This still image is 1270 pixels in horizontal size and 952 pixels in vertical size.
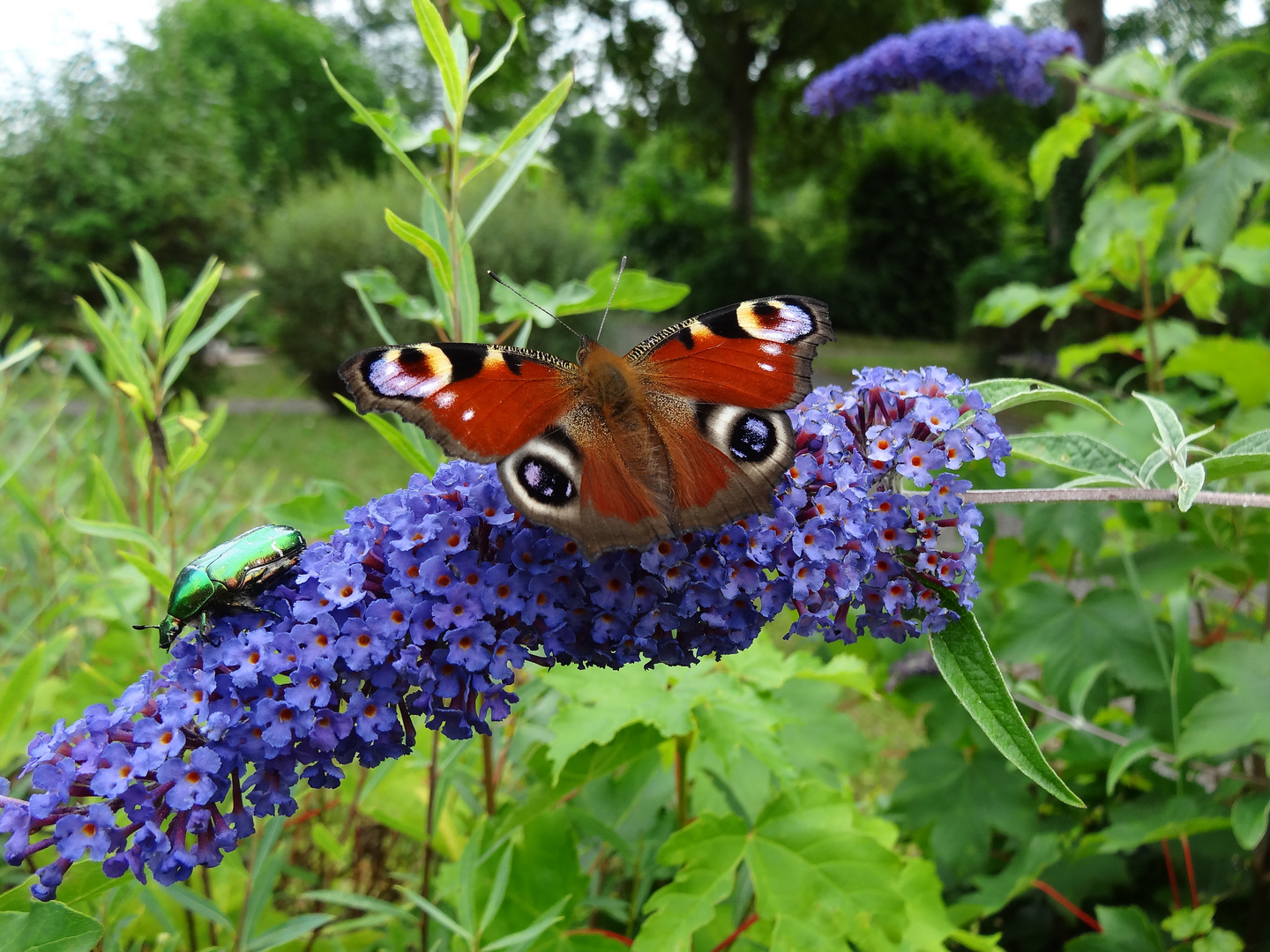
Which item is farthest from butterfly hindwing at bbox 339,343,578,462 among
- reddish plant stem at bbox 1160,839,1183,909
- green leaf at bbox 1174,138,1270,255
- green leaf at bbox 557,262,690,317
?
green leaf at bbox 1174,138,1270,255

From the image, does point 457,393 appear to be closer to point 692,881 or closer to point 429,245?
point 429,245

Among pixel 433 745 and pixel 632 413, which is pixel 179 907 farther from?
pixel 632 413

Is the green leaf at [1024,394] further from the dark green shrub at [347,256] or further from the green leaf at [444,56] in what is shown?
the dark green shrub at [347,256]

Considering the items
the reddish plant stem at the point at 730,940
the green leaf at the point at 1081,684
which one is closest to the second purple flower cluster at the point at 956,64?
the green leaf at the point at 1081,684

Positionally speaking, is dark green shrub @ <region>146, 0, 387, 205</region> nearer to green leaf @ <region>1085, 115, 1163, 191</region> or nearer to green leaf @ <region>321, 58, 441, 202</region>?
green leaf @ <region>1085, 115, 1163, 191</region>

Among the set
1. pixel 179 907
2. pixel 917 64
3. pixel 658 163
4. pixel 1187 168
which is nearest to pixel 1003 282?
pixel 917 64

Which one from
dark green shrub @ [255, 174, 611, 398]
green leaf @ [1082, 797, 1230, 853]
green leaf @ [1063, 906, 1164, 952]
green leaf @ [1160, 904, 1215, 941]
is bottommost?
dark green shrub @ [255, 174, 611, 398]

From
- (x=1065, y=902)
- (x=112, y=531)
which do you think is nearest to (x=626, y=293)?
(x=112, y=531)
